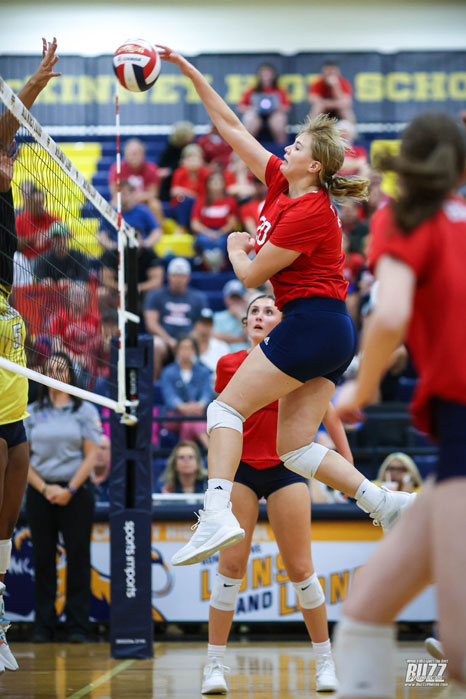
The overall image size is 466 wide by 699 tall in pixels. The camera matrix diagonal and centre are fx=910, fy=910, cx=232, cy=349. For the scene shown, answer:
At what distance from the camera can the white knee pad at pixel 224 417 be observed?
3.87 m

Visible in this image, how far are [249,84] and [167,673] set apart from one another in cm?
1176

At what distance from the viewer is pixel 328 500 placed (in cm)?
739

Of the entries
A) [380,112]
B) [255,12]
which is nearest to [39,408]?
[380,112]

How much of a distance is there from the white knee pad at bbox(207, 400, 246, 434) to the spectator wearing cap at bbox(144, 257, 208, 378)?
6200 mm

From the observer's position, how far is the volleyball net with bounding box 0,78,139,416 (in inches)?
179

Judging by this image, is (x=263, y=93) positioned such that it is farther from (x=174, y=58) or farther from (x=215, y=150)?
(x=174, y=58)

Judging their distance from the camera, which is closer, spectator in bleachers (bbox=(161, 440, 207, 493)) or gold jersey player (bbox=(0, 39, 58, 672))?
gold jersey player (bbox=(0, 39, 58, 672))

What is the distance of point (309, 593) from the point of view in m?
4.74

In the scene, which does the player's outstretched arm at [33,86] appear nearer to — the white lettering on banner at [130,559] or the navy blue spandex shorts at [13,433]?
the navy blue spandex shorts at [13,433]

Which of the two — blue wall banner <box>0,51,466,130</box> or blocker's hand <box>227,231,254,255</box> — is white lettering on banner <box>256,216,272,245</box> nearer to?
blocker's hand <box>227,231,254,255</box>

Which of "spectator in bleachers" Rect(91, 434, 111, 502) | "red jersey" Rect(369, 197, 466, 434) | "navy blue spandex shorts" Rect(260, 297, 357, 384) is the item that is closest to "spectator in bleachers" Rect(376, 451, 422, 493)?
"spectator in bleachers" Rect(91, 434, 111, 502)

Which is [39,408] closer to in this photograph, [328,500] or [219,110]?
[328,500]

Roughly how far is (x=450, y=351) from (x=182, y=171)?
11022 mm

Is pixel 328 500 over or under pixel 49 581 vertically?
over
